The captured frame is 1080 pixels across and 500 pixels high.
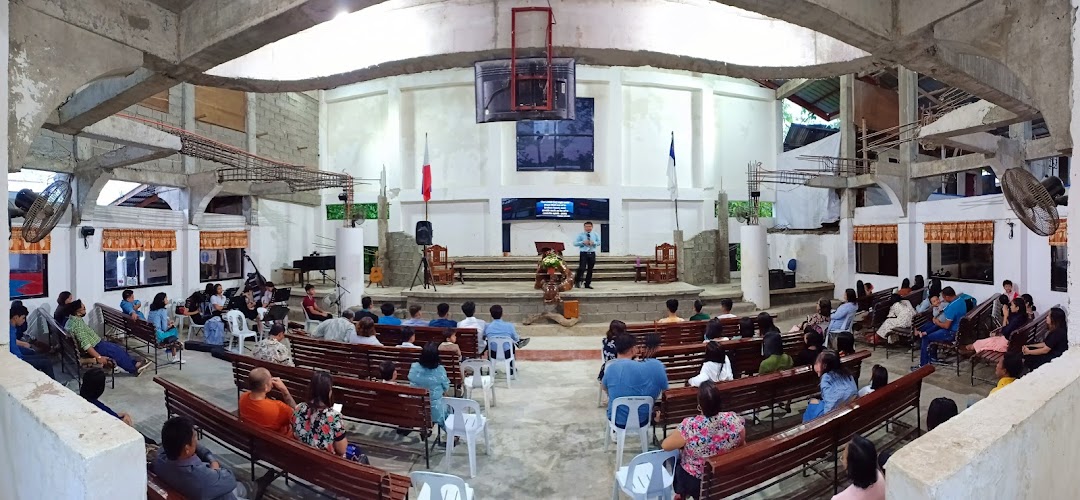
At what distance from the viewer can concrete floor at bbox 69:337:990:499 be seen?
3566 mm

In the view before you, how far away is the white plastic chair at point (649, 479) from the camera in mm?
2891

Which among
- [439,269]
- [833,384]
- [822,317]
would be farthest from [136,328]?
[822,317]

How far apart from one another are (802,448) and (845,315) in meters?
4.79

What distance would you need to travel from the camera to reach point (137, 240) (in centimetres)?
1038

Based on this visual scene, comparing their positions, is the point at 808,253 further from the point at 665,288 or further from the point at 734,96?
the point at 665,288

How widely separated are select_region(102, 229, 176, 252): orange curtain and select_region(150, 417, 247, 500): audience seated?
31.8 feet

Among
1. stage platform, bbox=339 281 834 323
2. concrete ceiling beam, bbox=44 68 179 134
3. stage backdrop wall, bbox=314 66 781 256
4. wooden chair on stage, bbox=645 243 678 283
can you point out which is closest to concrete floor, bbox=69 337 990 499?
stage platform, bbox=339 281 834 323

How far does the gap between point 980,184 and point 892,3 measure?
16218 millimetres

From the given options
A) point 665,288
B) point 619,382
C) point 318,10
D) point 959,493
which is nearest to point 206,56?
point 318,10

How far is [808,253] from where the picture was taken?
15.1 m

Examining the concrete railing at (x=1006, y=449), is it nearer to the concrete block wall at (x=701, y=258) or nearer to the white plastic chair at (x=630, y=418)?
the white plastic chair at (x=630, y=418)

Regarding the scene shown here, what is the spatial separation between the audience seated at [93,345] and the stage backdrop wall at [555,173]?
10.1m

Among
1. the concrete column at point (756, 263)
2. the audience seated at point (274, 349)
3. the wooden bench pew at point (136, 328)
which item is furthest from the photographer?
the concrete column at point (756, 263)

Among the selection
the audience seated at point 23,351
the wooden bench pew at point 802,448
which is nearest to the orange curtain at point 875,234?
the wooden bench pew at point 802,448
